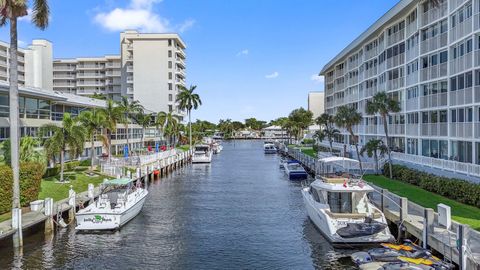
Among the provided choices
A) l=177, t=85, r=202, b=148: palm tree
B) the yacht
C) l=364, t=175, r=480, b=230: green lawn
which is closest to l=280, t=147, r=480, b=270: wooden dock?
the yacht

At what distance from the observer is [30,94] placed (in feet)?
151

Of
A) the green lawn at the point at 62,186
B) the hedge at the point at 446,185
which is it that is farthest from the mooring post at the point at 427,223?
the green lawn at the point at 62,186

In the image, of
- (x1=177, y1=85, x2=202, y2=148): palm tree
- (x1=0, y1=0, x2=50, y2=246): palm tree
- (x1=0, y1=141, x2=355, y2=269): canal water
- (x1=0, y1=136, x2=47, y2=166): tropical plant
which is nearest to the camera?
(x1=0, y1=141, x2=355, y2=269): canal water

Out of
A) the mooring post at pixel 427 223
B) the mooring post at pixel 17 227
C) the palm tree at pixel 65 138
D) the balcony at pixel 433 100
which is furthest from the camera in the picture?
the balcony at pixel 433 100

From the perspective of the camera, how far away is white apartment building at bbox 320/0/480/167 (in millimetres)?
36281

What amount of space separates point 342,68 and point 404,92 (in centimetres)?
4023

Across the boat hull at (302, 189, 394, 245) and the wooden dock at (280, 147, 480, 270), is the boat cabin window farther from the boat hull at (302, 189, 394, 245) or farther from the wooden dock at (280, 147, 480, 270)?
the wooden dock at (280, 147, 480, 270)

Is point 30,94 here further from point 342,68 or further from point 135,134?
point 342,68

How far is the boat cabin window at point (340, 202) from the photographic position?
96.2 ft

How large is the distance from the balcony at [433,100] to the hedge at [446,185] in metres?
6.94

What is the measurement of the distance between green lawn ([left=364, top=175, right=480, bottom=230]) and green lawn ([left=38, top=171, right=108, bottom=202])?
92.6 ft

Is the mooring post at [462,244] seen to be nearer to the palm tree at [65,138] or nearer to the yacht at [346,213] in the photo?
the yacht at [346,213]

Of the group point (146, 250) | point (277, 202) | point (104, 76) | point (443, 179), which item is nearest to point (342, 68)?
point (277, 202)

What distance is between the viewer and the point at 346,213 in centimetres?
2886
